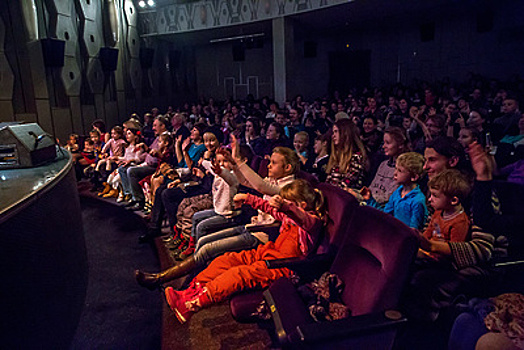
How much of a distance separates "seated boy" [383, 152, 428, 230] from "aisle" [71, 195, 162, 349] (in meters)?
1.62

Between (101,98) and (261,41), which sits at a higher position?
(261,41)

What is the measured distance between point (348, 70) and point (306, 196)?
10.7m

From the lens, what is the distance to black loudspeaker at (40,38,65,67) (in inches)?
272

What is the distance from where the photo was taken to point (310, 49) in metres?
11.9

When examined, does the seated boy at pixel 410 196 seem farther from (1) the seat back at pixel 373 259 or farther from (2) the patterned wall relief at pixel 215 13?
(2) the patterned wall relief at pixel 215 13

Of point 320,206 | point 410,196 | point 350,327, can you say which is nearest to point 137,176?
point 320,206

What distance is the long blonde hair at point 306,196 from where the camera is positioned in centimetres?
216

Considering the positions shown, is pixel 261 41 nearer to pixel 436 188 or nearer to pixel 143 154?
pixel 143 154

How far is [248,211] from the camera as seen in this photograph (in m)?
3.05

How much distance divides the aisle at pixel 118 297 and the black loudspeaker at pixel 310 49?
9194mm

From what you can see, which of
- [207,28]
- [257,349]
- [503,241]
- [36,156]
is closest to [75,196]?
[36,156]

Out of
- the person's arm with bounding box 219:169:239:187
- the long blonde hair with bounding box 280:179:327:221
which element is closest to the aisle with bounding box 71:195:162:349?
the person's arm with bounding box 219:169:239:187

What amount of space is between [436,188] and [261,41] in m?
9.89

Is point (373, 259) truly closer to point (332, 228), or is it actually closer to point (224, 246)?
point (332, 228)
